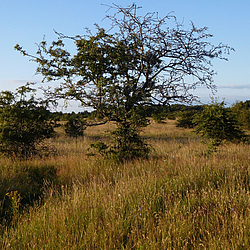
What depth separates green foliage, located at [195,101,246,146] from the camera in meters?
14.2

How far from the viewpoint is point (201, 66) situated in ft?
26.0

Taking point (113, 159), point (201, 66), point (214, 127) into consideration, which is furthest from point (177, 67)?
point (214, 127)

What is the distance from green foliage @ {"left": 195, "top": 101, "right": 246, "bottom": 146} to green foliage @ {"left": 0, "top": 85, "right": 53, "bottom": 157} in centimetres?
876

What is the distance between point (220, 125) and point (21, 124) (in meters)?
10.00

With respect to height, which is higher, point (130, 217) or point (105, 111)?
point (105, 111)

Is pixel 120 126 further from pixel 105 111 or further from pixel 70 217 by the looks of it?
pixel 70 217

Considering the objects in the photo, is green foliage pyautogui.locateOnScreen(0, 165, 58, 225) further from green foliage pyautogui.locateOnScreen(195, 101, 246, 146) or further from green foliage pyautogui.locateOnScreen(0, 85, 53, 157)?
green foliage pyautogui.locateOnScreen(195, 101, 246, 146)

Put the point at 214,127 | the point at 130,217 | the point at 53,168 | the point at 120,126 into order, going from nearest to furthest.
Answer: the point at 130,217 → the point at 53,168 → the point at 120,126 → the point at 214,127

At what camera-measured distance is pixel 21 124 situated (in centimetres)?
933

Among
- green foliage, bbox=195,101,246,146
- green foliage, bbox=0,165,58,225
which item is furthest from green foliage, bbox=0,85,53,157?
green foliage, bbox=195,101,246,146

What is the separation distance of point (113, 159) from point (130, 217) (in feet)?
13.2

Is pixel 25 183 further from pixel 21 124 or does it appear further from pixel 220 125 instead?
pixel 220 125

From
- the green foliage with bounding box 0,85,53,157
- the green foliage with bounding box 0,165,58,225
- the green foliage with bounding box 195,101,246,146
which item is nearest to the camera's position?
the green foliage with bounding box 0,165,58,225

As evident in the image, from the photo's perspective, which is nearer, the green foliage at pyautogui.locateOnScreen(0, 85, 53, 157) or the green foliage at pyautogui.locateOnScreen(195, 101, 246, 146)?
the green foliage at pyautogui.locateOnScreen(0, 85, 53, 157)
